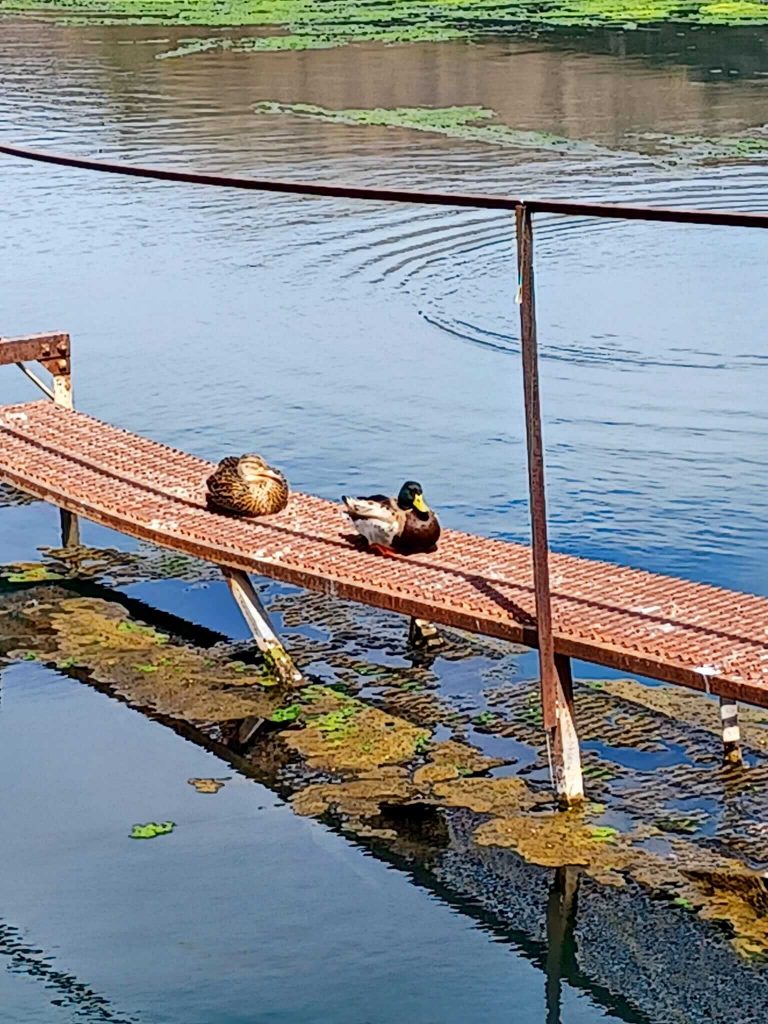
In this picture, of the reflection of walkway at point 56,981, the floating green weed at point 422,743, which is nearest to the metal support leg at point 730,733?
the floating green weed at point 422,743

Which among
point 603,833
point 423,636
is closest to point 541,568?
point 603,833

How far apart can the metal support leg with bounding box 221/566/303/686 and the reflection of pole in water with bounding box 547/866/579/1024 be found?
2.29 metres

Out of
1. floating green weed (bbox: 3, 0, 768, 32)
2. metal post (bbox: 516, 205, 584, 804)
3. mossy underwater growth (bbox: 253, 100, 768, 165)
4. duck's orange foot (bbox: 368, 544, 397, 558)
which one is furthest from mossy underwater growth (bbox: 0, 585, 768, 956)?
floating green weed (bbox: 3, 0, 768, 32)

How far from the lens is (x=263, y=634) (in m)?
9.25

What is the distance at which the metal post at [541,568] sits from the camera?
22.9 ft

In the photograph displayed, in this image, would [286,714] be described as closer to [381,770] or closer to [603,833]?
[381,770]

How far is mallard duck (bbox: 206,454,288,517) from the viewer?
32.0 feet

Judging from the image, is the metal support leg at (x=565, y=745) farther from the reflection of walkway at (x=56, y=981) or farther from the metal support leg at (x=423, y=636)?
the reflection of walkway at (x=56, y=981)

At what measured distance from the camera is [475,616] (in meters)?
8.05

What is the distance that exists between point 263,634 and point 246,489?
2.99 ft

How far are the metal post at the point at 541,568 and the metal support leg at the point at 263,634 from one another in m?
1.86

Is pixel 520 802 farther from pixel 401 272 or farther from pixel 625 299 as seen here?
pixel 401 272

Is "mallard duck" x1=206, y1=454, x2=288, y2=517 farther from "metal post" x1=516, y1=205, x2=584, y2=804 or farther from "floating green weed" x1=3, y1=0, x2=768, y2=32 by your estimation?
"floating green weed" x1=3, y1=0, x2=768, y2=32

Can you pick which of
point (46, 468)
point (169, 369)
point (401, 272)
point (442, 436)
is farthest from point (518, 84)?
point (46, 468)
